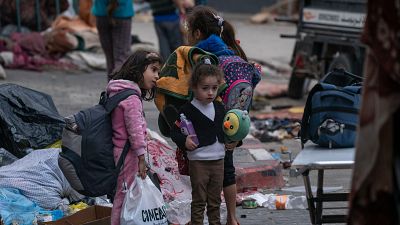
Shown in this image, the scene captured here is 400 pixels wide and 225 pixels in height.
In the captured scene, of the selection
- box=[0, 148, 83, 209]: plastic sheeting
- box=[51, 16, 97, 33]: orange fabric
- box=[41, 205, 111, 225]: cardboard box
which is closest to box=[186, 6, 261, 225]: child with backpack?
box=[41, 205, 111, 225]: cardboard box

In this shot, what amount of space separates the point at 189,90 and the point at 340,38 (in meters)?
6.08

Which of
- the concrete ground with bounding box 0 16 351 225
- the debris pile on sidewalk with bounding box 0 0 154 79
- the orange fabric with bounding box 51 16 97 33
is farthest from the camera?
the orange fabric with bounding box 51 16 97 33

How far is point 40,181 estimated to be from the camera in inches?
243

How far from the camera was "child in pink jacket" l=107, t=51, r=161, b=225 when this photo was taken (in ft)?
17.9

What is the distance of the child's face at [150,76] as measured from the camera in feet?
18.5

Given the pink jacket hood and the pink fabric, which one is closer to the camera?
the pink fabric

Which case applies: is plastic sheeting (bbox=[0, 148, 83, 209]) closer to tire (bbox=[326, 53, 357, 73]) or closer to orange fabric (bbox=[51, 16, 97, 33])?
tire (bbox=[326, 53, 357, 73])

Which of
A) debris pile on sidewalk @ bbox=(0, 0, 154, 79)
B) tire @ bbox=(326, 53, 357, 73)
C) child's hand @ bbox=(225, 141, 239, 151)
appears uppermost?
child's hand @ bbox=(225, 141, 239, 151)

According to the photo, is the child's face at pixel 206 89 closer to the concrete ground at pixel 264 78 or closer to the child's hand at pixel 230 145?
the child's hand at pixel 230 145

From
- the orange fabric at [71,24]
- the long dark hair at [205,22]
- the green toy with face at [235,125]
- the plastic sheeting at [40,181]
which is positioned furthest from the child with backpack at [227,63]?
the orange fabric at [71,24]

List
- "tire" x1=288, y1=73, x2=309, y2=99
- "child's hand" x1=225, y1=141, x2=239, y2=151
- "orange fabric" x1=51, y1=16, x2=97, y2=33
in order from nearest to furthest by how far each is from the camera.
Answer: "child's hand" x1=225, y1=141, x2=239, y2=151 < "tire" x1=288, y1=73, x2=309, y2=99 < "orange fabric" x1=51, y1=16, x2=97, y2=33

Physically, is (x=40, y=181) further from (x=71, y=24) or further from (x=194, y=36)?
(x=71, y=24)

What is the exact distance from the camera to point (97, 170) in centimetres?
556

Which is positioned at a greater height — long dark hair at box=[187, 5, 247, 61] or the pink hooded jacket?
long dark hair at box=[187, 5, 247, 61]
